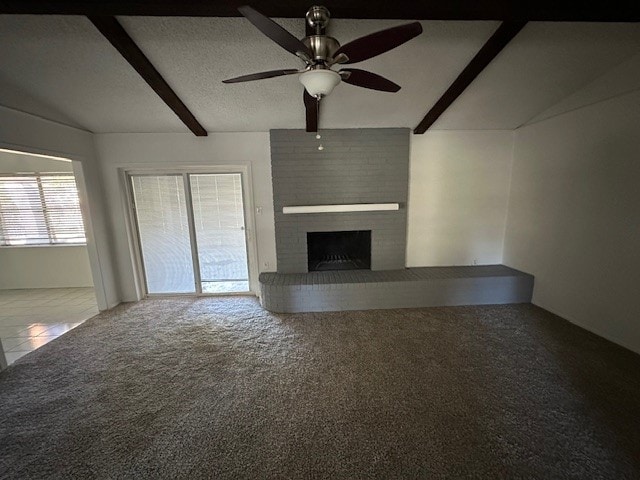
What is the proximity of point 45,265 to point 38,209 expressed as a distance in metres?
0.90

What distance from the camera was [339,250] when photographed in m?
3.79

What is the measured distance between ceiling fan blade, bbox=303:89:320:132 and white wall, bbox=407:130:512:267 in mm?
1387

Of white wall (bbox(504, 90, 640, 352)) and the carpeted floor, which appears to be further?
white wall (bbox(504, 90, 640, 352))

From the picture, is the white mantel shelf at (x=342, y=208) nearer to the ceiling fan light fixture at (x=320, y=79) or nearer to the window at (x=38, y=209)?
the ceiling fan light fixture at (x=320, y=79)

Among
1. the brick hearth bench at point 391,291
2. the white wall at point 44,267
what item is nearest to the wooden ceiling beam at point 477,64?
the brick hearth bench at point 391,291

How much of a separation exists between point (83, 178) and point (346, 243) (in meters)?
3.44

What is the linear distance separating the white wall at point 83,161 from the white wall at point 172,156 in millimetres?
126

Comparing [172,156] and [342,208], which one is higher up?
[172,156]

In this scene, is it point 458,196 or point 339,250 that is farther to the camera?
point 339,250

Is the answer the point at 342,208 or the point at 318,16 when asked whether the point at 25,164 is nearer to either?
the point at 342,208

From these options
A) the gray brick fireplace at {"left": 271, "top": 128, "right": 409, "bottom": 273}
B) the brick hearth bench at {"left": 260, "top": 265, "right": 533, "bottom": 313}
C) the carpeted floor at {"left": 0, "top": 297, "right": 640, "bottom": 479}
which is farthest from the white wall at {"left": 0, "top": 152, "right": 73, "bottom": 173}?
the brick hearth bench at {"left": 260, "top": 265, "right": 533, "bottom": 313}

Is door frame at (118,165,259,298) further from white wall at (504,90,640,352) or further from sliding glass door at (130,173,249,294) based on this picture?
white wall at (504,90,640,352)

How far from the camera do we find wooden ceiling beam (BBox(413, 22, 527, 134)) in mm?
1812

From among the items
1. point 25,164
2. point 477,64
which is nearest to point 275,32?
point 477,64
